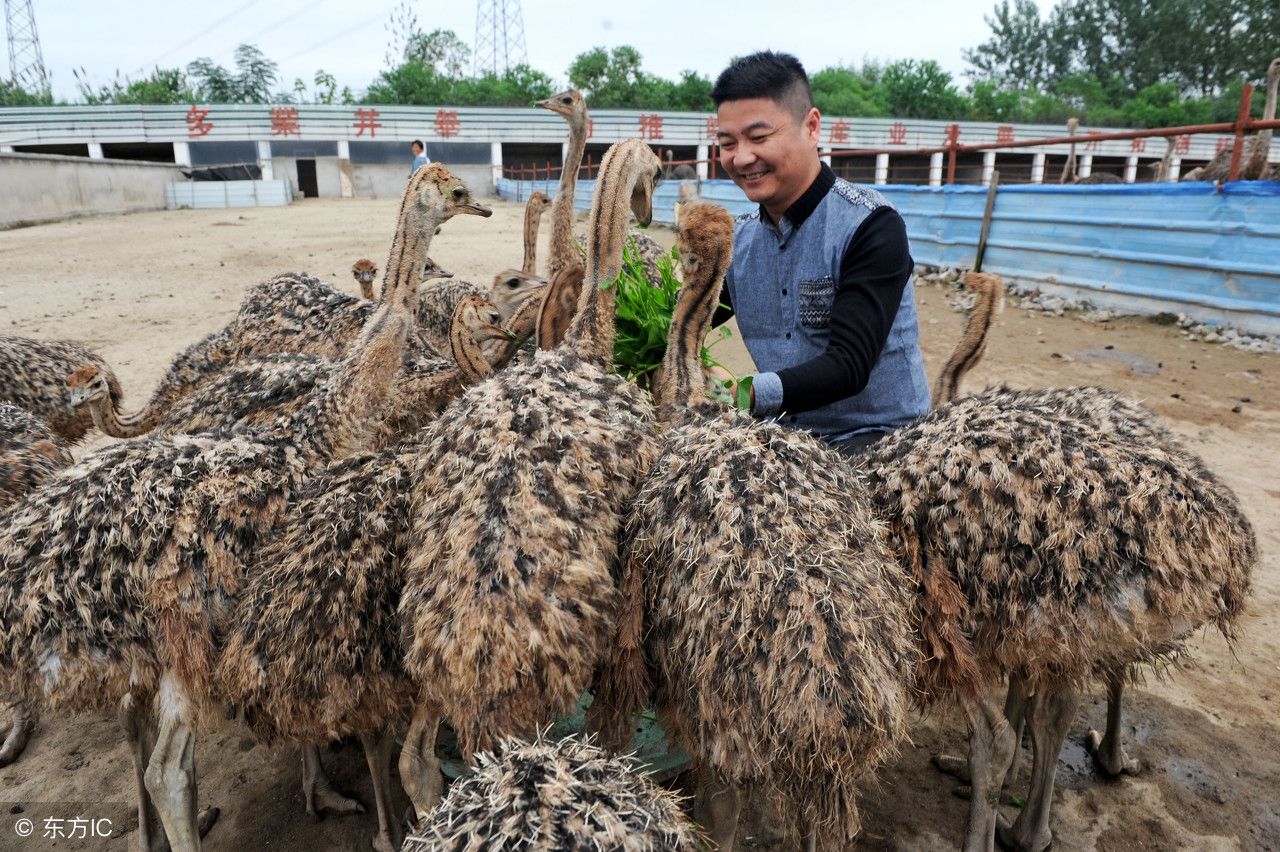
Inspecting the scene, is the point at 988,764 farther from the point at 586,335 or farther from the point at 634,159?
the point at 634,159

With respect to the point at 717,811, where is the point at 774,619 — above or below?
above

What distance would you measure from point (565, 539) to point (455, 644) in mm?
376

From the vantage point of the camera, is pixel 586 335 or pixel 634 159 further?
Result: pixel 634 159

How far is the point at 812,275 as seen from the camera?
3.59 meters

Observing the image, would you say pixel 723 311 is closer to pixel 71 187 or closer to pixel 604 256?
pixel 604 256

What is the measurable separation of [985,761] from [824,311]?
182 cm

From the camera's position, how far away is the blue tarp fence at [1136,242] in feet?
33.7

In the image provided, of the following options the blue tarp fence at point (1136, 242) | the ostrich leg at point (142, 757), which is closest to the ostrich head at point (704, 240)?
the ostrich leg at point (142, 757)

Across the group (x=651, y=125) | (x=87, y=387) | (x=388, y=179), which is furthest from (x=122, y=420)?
(x=651, y=125)

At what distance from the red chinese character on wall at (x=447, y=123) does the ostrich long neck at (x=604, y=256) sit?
36.4 metres

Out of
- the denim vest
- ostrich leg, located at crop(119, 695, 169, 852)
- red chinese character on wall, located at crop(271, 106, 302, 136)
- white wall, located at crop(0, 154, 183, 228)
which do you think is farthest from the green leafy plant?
red chinese character on wall, located at crop(271, 106, 302, 136)

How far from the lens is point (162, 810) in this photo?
2.74 meters

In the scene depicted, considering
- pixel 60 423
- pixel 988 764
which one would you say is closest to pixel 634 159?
pixel 988 764

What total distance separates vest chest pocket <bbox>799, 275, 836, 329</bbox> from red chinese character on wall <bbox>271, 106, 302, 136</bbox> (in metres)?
37.8
